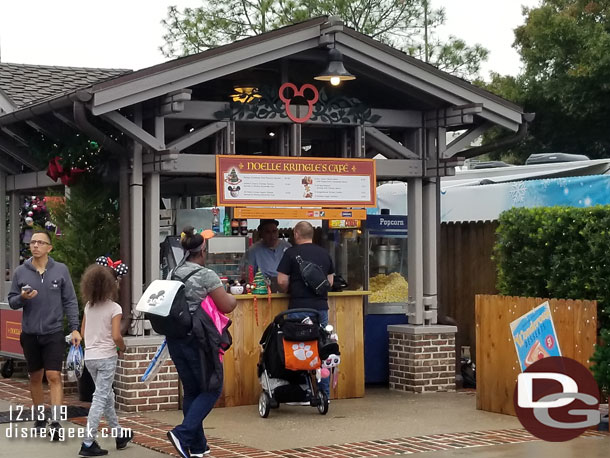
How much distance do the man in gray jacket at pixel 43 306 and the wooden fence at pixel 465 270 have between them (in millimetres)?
5686

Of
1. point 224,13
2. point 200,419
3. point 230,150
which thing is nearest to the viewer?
point 200,419

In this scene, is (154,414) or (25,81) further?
(25,81)

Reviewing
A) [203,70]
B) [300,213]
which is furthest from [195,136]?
[300,213]

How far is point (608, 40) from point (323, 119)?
14992mm

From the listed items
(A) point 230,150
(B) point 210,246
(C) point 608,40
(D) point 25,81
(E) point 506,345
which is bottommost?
(E) point 506,345

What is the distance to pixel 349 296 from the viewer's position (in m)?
12.2

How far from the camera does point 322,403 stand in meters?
11.0

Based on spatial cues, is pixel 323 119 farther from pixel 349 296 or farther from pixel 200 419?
pixel 200 419

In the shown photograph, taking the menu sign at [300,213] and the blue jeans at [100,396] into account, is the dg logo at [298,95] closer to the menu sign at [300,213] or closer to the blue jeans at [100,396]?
the menu sign at [300,213]

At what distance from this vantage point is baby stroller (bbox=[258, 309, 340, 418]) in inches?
422

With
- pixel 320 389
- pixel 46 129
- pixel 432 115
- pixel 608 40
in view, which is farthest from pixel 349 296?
pixel 608 40

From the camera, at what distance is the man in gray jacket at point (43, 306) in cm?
963

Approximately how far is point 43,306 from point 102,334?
1058mm

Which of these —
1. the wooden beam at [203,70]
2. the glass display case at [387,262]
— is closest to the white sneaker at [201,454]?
the wooden beam at [203,70]
